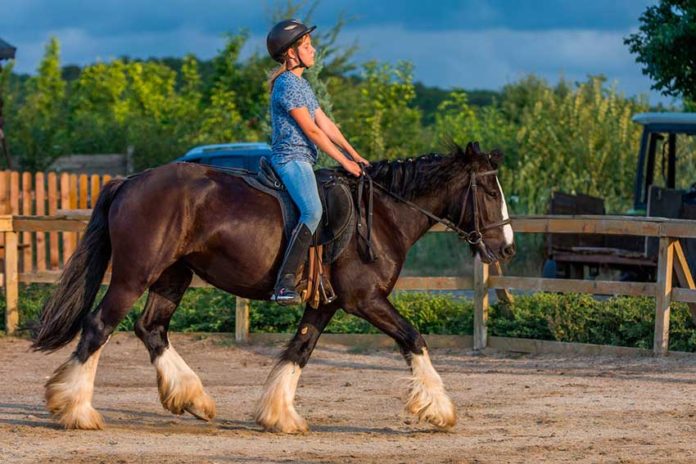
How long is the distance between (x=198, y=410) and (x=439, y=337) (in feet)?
15.7

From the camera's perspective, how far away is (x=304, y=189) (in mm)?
8305

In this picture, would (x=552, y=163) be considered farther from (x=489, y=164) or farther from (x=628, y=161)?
(x=489, y=164)

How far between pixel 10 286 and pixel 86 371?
19.6 feet

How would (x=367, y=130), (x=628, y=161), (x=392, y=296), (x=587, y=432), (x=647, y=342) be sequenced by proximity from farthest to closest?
(x=367, y=130) < (x=628, y=161) < (x=392, y=296) < (x=647, y=342) < (x=587, y=432)

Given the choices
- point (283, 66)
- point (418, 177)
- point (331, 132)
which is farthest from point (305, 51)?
point (418, 177)

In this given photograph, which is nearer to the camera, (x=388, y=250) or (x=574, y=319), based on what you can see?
(x=388, y=250)

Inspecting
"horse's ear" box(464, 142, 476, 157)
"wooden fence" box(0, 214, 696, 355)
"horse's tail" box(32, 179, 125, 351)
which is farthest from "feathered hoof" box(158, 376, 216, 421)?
"wooden fence" box(0, 214, 696, 355)

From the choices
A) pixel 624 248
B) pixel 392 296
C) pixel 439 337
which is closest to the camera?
pixel 439 337

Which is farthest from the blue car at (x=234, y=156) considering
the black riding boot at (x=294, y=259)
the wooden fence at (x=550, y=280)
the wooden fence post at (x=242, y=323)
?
the black riding boot at (x=294, y=259)

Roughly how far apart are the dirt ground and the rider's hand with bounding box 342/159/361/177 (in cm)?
143

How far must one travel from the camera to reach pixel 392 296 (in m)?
14.1

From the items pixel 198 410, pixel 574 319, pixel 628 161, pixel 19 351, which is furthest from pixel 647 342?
pixel 628 161

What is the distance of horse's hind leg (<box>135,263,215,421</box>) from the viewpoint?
8625 millimetres

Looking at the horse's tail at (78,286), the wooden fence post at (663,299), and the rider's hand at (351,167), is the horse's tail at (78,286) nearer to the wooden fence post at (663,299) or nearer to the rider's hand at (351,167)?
the rider's hand at (351,167)
